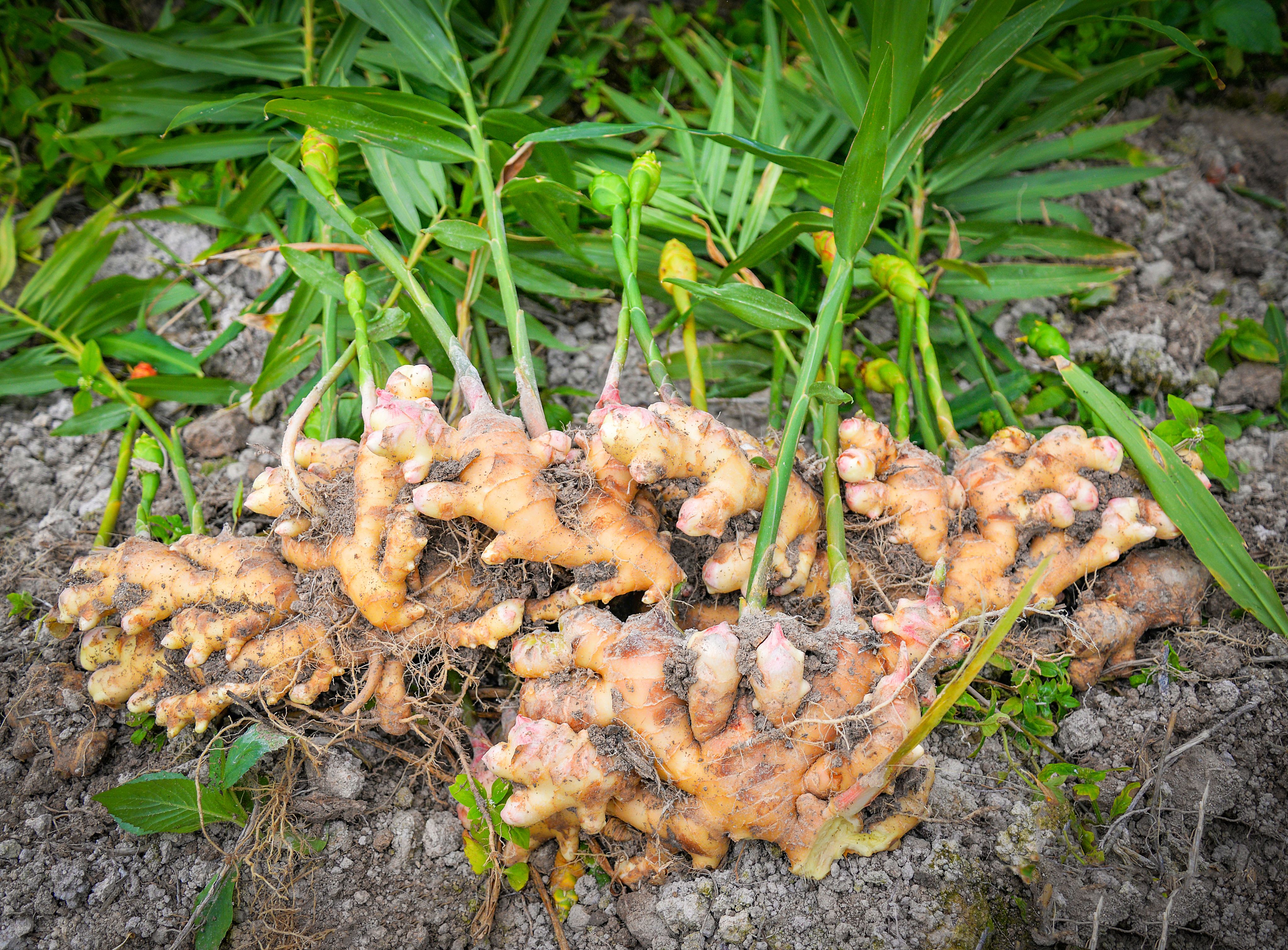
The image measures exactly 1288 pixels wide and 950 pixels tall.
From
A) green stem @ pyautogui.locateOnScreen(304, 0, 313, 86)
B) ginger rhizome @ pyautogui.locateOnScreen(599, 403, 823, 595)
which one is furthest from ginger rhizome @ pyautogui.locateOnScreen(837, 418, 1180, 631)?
green stem @ pyautogui.locateOnScreen(304, 0, 313, 86)

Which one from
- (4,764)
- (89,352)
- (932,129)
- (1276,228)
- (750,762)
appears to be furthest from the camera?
(1276,228)

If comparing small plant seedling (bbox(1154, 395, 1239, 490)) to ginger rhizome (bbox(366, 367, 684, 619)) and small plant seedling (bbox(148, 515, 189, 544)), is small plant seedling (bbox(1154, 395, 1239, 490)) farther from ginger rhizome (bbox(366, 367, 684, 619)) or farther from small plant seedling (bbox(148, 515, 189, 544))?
small plant seedling (bbox(148, 515, 189, 544))

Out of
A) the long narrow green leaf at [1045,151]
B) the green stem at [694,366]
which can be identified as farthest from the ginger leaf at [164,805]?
the long narrow green leaf at [1045,151]

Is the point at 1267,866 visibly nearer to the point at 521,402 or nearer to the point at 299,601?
the point at 521,402

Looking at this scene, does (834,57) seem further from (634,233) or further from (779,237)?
(634,233)

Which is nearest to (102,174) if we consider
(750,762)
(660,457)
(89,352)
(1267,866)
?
(89,352)

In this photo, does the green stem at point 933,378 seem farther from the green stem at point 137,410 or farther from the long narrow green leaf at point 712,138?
the green stem at point 137,410
